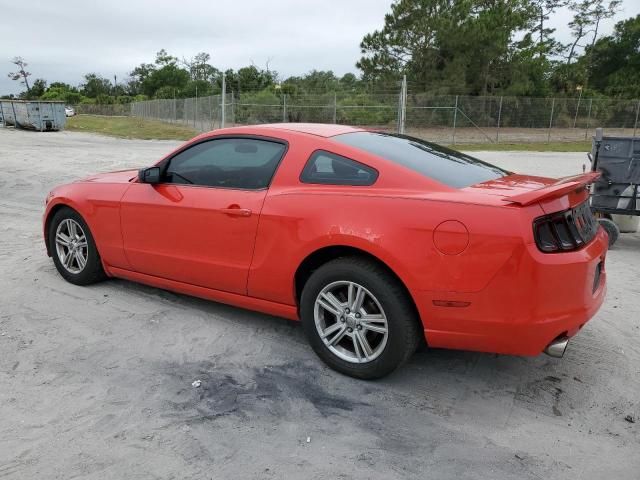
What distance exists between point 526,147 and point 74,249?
2447 cm

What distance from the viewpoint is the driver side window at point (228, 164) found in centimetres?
388

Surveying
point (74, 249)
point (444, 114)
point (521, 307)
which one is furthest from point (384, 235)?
point (444, 114)

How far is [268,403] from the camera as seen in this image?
321 centimetres

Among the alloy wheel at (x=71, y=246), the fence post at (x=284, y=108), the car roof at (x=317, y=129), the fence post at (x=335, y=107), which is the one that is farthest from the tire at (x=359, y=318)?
the fence post at (x=284, y=108)

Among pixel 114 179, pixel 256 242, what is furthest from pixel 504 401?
pixel 114 179

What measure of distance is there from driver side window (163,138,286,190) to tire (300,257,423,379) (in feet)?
2.81

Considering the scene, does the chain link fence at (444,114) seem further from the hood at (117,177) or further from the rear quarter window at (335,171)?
the rear quarter window at (335,171)

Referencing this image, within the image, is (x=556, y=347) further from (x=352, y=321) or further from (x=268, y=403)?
(x=268, y=403)

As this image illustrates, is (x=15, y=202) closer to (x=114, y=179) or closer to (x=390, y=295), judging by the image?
(x=114, y=179)

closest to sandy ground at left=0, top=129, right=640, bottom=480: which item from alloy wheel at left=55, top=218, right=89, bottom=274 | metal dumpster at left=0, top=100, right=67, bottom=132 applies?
alloy wheel at left=55, top=218, right=89, bottom=274

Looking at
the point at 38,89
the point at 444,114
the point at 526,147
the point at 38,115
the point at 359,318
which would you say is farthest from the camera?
the point at 38,89

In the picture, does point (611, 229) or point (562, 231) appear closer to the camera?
point (562, 231)

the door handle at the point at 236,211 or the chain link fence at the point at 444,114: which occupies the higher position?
the chain link fence at the point at 444,114

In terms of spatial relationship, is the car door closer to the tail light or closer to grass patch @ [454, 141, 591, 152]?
the tail light
